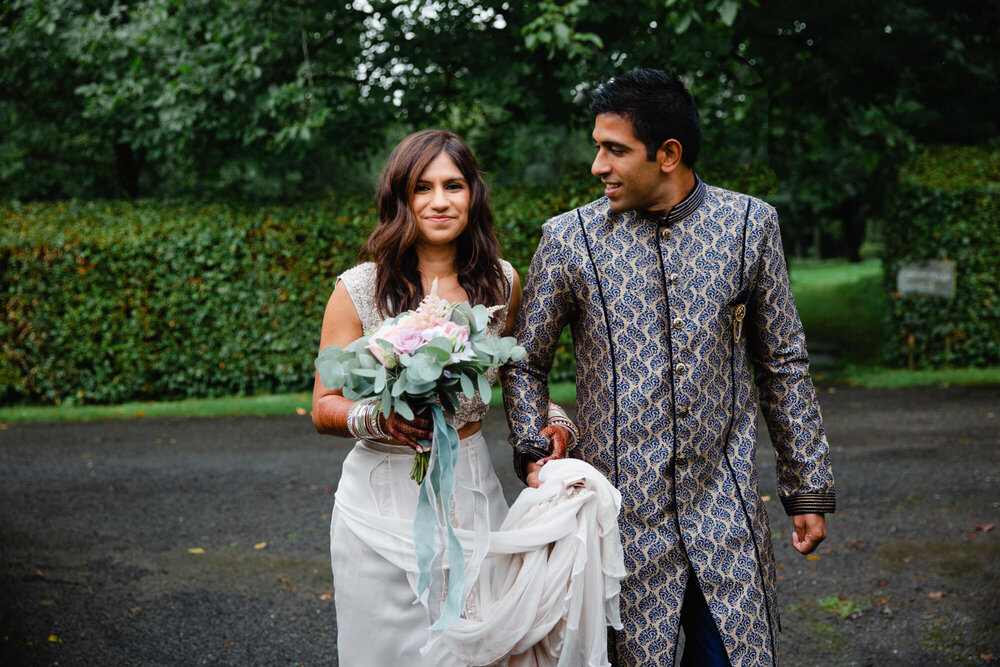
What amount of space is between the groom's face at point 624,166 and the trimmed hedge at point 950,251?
9063 mm

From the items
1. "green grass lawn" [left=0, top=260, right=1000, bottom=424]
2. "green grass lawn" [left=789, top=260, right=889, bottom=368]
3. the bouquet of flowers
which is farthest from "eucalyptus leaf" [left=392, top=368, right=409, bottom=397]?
"green grass lawn" [left=789, top=260, right=889, bottom=368]

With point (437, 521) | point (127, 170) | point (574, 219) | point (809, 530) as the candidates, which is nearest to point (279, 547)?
point (437, 521)

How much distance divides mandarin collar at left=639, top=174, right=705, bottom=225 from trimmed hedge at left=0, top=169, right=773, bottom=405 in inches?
306

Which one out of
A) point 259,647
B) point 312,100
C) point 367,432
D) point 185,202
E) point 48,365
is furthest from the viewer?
point 185,202

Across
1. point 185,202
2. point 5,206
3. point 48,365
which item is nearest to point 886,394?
point 185,202

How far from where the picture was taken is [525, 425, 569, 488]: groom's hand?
2568mm

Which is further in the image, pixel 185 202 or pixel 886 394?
pixel 185 202

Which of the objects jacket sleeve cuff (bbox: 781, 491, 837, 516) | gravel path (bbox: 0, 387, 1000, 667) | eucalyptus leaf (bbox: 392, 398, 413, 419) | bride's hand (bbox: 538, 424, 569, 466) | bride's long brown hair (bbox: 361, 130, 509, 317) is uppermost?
bride's long brown hair (bbox: 361, 130, 509, 317)

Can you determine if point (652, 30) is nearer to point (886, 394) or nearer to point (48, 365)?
point (886, 394)

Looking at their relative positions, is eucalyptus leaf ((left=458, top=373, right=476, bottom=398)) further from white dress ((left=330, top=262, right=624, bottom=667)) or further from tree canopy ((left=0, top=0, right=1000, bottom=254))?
tree canopy ((left=0, top=0, right=1000, bottom=254))

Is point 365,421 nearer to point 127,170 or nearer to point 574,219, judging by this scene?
point 574,219

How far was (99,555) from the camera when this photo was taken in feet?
18.8

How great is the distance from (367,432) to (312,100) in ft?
24.3

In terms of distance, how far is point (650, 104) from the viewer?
2.58 meters
